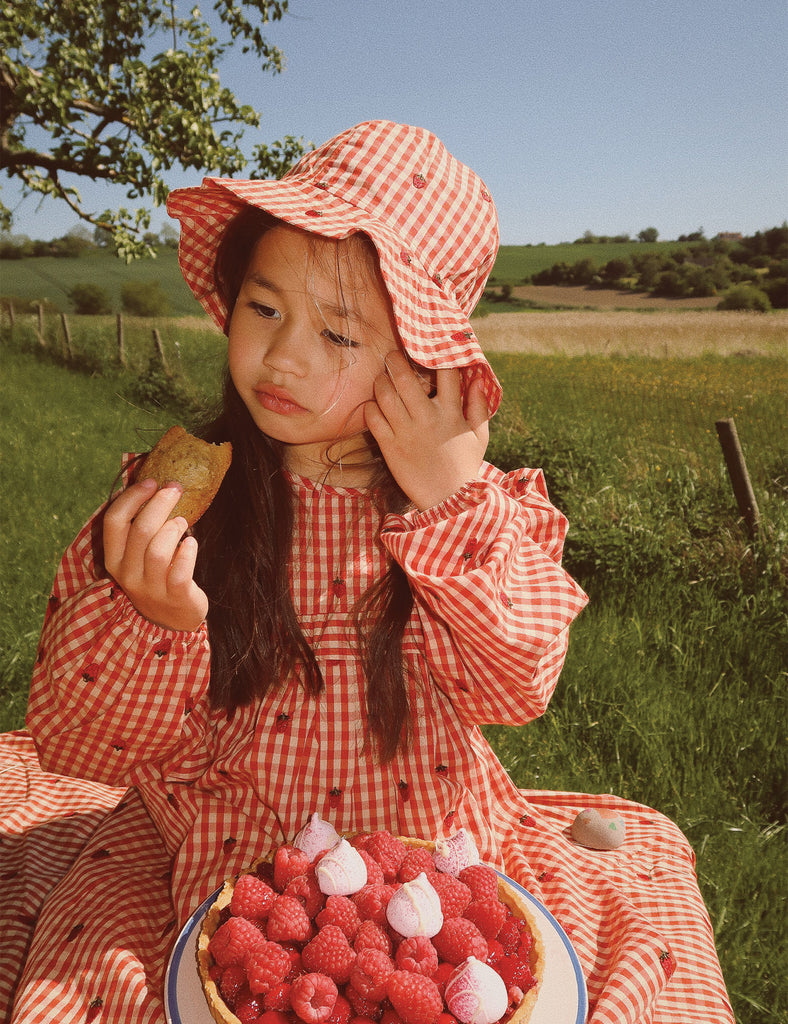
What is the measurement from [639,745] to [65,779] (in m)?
2.08

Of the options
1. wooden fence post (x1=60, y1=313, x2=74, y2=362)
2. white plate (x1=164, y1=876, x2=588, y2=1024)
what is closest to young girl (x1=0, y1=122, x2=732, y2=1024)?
white plate (x1=164, y1=876, x2=588, y2=1024)

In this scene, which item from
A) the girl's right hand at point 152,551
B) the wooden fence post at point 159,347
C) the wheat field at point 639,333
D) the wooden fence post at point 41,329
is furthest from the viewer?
the wooden fence post at point 41,329

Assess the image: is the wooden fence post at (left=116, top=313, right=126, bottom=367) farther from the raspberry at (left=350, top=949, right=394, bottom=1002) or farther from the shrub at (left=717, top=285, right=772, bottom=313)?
the raspberry at (left=350, top=949, right=394, bottom=1002)

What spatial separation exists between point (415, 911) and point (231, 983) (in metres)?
0.28

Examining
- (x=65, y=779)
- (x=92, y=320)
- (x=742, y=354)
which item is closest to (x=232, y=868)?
(x=65, y=779)

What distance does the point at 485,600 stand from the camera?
4.96ft

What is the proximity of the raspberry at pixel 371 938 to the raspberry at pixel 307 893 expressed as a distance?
0.08 m

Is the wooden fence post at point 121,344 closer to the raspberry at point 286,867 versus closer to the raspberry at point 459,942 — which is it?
the raspberry at point 286,867

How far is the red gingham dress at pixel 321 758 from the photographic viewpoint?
1.55 meters

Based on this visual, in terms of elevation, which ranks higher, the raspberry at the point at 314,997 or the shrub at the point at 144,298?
the shrub at the point at 144,298

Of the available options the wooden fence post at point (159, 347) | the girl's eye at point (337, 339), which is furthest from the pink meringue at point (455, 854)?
the wooden fence post at point (159, 347)

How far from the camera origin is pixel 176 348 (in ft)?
44.6

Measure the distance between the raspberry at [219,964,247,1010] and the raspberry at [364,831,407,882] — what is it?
0.29 m

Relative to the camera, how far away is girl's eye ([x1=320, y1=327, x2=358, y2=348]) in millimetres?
1612
